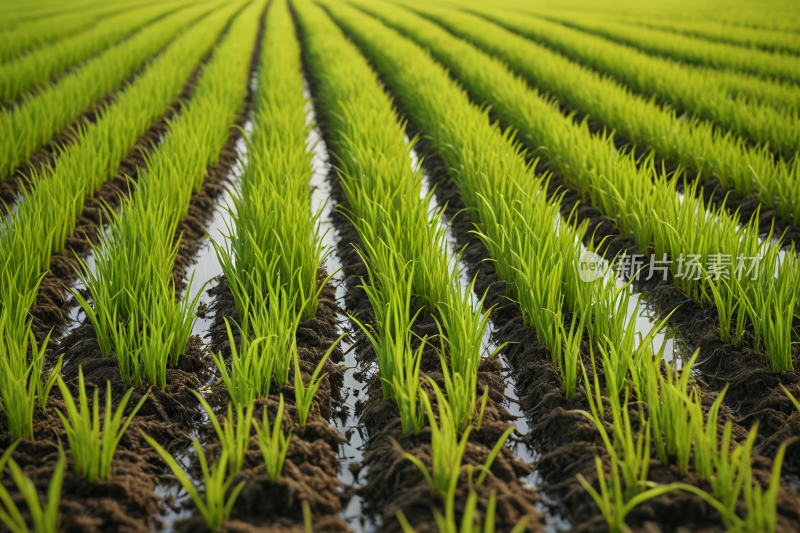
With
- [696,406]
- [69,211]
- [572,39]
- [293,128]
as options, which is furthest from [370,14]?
[696,406]

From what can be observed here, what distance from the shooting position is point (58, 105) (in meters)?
4.36

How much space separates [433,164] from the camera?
393cm

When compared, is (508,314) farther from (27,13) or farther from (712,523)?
(27,13)

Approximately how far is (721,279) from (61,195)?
2703 mm

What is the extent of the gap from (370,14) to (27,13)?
921 cm

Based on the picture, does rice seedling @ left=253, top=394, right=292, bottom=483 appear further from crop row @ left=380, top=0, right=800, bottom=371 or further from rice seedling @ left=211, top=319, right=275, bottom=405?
crop row @ left=380, top=0, right=800, bottom=371

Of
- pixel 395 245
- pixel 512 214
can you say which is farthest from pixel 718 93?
pixel 395 245

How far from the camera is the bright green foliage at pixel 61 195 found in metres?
1.87

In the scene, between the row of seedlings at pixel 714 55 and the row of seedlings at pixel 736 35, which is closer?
the row of seedlings at pixel 714 55

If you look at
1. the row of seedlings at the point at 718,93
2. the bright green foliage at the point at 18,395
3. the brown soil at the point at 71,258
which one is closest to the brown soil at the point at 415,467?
the bright green foliage at the point at 18,395

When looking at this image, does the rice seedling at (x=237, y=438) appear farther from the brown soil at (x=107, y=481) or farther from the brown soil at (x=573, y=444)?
the brown soil at (x=573, y=444)

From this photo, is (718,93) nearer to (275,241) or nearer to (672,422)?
(275,241)

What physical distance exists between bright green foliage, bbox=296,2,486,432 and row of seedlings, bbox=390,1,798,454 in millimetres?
778

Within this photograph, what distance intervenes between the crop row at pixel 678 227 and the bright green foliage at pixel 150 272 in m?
1.69
